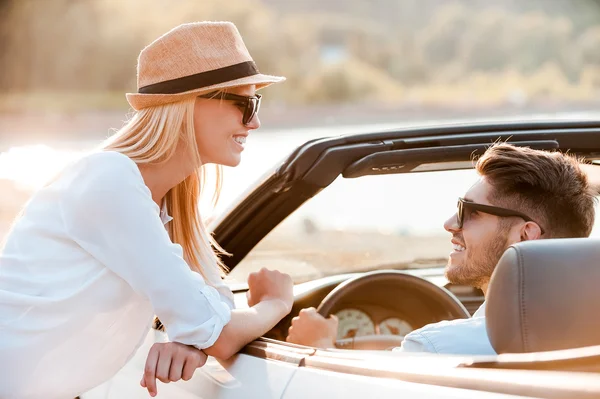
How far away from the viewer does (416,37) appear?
54312mm

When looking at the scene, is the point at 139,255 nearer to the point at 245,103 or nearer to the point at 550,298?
the point at 245,103

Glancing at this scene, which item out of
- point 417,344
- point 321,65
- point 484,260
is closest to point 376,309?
point 484,260

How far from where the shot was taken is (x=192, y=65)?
9.35ft

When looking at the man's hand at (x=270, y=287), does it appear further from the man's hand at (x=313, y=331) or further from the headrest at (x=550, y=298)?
the headrest at (x=550, y=298)

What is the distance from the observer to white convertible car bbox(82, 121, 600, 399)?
1822mm

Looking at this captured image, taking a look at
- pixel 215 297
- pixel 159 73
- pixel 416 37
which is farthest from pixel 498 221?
pixel 416 37

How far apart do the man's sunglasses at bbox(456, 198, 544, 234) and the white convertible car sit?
260 mm

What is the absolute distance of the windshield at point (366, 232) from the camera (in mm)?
4570

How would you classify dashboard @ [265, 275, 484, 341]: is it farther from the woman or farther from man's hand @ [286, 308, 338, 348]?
the woman

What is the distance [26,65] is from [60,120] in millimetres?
8409

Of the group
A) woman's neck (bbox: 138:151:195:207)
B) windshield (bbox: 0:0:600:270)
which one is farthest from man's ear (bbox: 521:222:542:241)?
windshield (bbox: 0:0:600:270)

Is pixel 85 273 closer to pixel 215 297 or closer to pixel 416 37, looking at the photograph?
pixel 215 297

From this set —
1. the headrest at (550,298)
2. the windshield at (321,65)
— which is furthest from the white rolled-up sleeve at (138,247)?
the windshield at (321,65)

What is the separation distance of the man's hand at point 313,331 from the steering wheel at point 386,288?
49 cm
